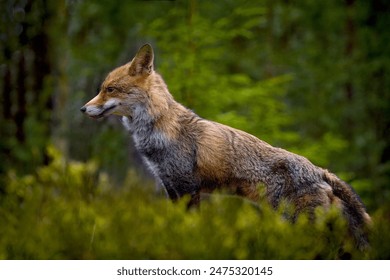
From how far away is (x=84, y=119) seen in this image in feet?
31.3

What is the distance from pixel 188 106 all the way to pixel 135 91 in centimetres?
191

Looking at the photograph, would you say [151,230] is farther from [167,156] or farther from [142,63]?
[142,63]

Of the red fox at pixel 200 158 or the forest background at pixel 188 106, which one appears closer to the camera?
the forest background at pixel 188 106

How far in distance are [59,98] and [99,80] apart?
65 cm

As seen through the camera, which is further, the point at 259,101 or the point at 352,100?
the point at 352,100

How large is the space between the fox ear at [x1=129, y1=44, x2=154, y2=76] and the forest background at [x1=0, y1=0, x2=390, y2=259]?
96cm

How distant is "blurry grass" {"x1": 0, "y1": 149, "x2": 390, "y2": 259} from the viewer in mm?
4641

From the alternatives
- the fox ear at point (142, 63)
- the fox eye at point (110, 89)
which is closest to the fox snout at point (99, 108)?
the fox eye at point (110, 89)

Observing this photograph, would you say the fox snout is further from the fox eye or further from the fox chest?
the fox chest

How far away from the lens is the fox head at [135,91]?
5.84 meters

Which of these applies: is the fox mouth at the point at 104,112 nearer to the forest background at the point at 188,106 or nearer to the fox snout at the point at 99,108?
the fox snout at the point at 99,108

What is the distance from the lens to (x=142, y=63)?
5.86 m

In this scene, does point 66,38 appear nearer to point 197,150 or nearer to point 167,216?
point 197,150
